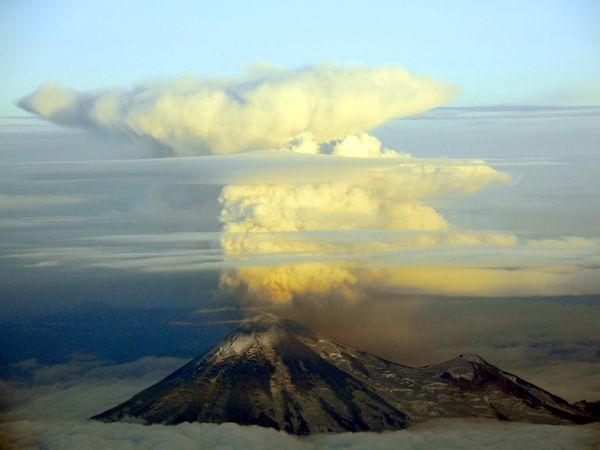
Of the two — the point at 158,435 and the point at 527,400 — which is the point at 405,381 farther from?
the point at 158,435

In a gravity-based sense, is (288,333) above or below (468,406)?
above

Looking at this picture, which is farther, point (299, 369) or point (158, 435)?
point (299, 369)

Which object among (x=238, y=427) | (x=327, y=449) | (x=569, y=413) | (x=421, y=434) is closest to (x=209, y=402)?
(x=238, y=427)

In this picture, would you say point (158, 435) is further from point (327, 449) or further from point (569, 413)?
point (569, 413)

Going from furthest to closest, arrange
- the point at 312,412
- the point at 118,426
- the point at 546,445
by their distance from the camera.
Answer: the point at 312,412 → the point at 118,426 → the point at 546,445

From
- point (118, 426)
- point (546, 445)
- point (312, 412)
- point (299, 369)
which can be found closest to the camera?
point (546, 445)

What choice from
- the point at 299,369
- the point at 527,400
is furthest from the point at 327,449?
the point at 527,400
